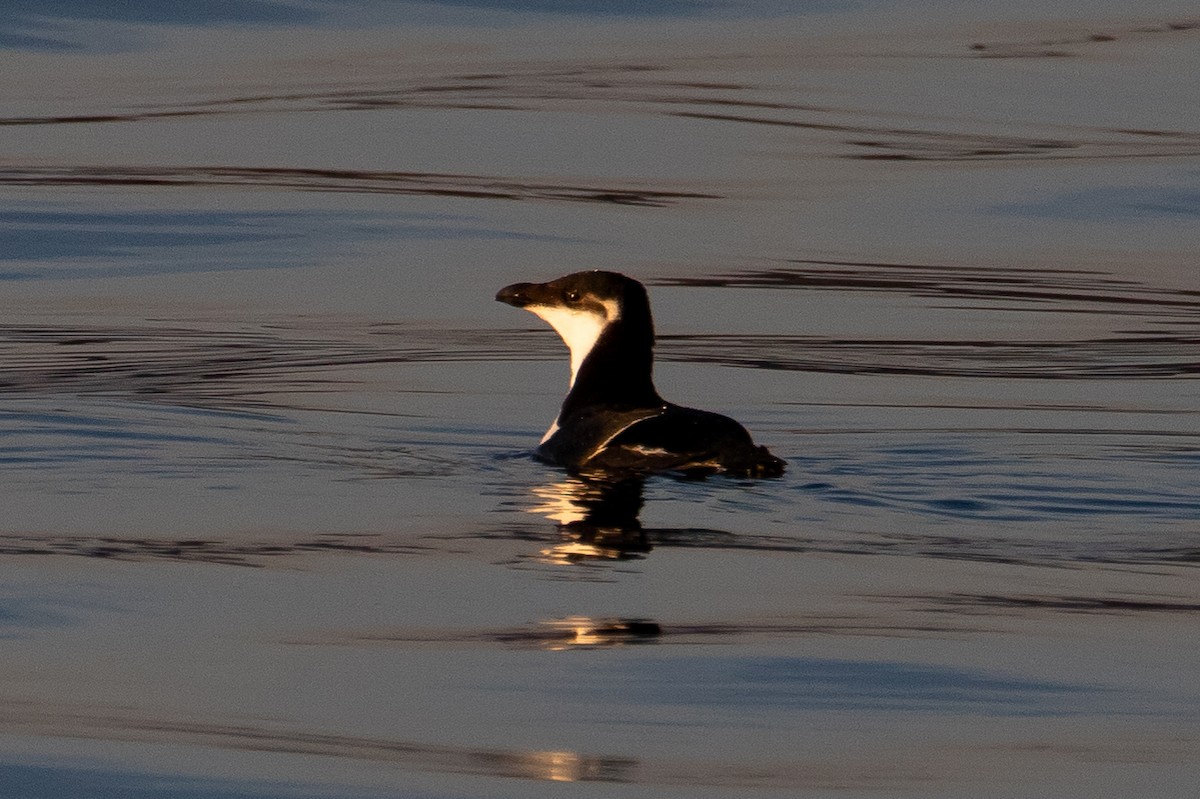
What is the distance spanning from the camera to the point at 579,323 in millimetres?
10039

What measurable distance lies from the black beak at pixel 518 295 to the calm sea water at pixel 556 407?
0.68 m

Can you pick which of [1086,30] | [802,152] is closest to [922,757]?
[802,152]

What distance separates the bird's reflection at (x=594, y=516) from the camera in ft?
25.3

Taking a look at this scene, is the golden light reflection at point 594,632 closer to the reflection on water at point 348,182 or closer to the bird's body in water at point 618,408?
the bird's body in water at point 618,408

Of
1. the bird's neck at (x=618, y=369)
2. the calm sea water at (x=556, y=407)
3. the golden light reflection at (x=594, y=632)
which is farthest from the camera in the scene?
the bird's neck at (x=618, y=369)

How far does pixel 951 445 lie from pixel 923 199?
24.9ft

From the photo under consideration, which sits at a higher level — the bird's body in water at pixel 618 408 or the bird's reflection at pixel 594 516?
the bird's body in water at pixel 618 408

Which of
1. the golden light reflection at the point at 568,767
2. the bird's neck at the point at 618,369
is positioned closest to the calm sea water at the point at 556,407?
the golden light reflection at the point at 568,767

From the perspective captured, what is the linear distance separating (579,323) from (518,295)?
11.7 inches

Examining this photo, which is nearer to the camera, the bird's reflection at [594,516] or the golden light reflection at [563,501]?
the bird's reflection at [594,516]

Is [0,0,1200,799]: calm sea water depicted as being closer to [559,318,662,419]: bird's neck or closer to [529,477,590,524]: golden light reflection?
→ [529,477,590,524]: golden light reflection

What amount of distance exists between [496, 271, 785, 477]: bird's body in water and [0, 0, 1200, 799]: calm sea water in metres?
0.17

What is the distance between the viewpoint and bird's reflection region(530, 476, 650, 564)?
7.70 m

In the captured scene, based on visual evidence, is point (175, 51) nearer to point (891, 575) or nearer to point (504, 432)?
point (504, 432)
